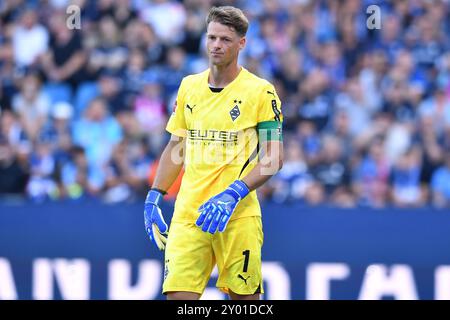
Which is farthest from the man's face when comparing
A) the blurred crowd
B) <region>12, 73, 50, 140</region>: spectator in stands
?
<region>12, 73, 50, 140</region>: spectator in stands

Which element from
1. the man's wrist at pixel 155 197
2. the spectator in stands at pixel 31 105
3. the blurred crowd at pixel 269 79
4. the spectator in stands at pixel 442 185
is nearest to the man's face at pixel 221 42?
the man's wrist at pixel 155 197

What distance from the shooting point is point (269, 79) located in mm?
14359

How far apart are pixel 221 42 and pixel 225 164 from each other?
814 millimetres

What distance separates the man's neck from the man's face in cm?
7

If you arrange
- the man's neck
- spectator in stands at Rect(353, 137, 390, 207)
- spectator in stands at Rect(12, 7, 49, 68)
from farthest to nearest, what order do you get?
spectator in stands at Rect(12, 7, 49, 68) → spectator in stands at Rect(353, 137, 390, 207) → the man's neck

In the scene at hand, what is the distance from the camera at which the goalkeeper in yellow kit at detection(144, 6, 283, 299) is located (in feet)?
24.6

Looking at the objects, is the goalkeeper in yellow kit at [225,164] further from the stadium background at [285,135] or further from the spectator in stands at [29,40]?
the spectator in stands at [29,40]

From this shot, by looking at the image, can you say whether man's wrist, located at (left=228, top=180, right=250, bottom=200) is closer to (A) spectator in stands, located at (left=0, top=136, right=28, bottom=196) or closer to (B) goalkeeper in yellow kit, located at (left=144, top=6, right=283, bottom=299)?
(B) goalkeeper in yellow kit, located at (left=144, top=6, right=283, bottom=299)

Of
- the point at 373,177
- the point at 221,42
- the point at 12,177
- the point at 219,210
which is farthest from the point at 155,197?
the point at 12,177

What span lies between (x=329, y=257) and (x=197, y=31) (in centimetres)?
497

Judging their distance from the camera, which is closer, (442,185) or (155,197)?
(155,197)

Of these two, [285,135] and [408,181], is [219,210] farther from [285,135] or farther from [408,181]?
[285,135]

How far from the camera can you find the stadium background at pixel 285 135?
11156 mm
